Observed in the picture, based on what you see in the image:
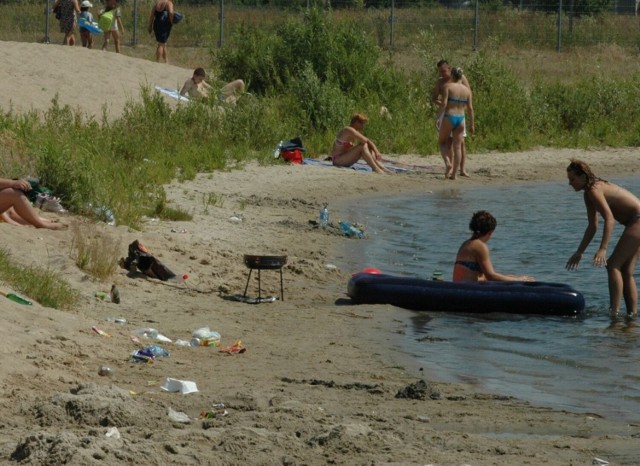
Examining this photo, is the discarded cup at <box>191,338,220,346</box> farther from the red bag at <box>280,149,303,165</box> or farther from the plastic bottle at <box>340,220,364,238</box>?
the red bag at <box>280,149,303,165</box>

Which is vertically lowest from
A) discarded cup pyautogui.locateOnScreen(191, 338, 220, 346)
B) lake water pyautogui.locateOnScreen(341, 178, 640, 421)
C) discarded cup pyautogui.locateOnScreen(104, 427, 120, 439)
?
lake water pyautogui.locateOnScreen(341, 178, 640, 421)

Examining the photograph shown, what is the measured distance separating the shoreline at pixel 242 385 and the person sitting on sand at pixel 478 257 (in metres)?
0.86

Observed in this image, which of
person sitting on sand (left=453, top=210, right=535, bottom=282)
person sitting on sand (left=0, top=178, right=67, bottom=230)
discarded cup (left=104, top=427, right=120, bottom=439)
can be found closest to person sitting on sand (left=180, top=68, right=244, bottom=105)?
person sitting on sand (left=0, top=178, right=67, bottom=230)

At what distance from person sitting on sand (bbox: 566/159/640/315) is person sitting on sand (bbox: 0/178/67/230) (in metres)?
Answer: 4.90

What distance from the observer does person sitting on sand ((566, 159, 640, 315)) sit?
1118cm

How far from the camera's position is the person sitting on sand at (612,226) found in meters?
11.2

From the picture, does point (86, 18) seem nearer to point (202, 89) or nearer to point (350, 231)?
point (202, 89)

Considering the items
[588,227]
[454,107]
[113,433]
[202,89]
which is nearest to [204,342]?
[113,433]

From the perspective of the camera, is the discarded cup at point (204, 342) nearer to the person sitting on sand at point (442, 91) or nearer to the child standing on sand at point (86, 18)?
the person sitting on sand at point (442, 91)

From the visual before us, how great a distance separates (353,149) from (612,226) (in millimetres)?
10027

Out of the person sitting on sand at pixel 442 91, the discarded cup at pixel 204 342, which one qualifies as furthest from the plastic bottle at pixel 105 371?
the person sitting on sand at pixel 442 91

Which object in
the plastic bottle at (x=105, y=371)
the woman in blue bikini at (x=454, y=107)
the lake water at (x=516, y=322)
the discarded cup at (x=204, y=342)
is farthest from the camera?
the woman in blue bikini at (x=454, y=107)

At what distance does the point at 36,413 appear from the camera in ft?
23.1

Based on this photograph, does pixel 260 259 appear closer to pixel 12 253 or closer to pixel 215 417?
pixel 12 253
